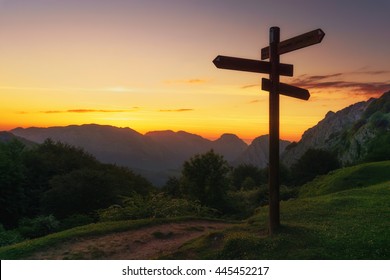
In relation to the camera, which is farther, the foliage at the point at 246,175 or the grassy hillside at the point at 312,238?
the foliage at the point at 246,175

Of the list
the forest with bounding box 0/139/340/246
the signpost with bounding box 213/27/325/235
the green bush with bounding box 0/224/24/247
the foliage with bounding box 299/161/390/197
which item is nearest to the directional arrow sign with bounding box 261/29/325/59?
the signpost with bounding box 213/27/325/235

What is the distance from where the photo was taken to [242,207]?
158ft

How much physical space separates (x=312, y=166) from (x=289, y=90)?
6982cm

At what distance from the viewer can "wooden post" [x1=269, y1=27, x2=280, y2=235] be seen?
49.0ft

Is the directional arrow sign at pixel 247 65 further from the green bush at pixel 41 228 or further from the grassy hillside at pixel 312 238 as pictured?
the green bush at pixel 41 228

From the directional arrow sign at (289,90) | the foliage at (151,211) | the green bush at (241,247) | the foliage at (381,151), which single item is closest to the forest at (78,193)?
the foliage at (151,211)

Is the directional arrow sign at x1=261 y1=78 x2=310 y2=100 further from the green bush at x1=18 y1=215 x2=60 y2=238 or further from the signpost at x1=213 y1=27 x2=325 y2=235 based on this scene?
the green bush at x1=18 y1=215 x2=60 y2=238

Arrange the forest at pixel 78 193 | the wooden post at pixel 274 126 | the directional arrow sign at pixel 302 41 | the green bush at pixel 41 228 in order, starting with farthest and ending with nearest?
the forest at pixel 78 193 < the green bush at pixel 41 228 < the wooden post at pixel 274 126 < the directional arrow sign at pixel 302 41

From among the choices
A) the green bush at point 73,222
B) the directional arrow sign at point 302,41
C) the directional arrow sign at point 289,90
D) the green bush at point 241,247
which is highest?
the directional arrow sign at point 302,41

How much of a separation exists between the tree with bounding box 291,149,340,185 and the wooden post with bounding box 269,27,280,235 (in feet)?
223

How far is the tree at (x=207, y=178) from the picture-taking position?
45.8 metres

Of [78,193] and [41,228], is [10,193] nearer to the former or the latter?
[78,193]

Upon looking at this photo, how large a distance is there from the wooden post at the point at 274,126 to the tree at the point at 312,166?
67845 millimetres
